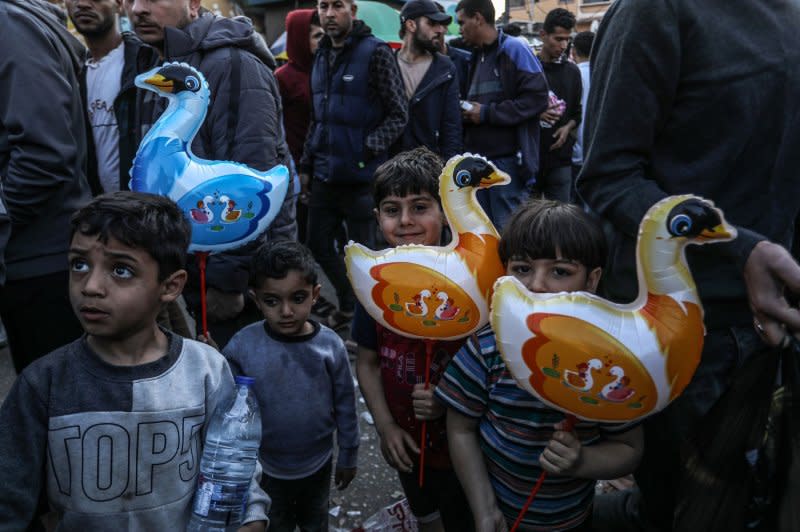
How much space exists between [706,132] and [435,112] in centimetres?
283

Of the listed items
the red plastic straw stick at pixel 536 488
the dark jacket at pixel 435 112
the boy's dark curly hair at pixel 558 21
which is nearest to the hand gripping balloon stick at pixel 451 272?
the red plastic straw stick at pixel 536 488

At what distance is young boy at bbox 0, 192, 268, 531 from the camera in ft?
4.29

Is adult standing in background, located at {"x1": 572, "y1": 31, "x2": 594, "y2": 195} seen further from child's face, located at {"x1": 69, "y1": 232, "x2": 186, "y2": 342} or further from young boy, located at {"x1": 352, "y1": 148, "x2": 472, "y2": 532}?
child's face, located at {"x1": 69, "y1": 232, "x2": 186, "y2": 342}

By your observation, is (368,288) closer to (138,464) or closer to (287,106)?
(138,464)

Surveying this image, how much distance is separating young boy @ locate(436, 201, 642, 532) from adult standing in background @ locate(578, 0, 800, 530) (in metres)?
0.17

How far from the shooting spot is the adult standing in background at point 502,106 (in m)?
4.32

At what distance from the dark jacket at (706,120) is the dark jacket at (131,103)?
178 cm

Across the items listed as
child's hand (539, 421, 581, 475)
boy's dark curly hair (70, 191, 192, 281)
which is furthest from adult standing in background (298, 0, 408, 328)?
child's hand (539, 421, 581, 475)

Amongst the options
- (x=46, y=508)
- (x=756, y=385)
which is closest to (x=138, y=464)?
(x=46, y=508)

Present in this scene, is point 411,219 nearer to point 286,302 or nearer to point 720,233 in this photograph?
point 286,302

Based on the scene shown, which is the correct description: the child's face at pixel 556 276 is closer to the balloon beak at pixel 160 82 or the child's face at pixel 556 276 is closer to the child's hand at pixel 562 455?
the child's hand at pixel 562 455

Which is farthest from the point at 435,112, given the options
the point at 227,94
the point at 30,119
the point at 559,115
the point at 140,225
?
the point at 140,225

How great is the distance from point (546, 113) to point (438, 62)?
1048 millimetres

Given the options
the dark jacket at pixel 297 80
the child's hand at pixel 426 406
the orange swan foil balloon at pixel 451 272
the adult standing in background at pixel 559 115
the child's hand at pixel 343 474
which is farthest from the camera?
the adult standing in background at pixel 559 115
